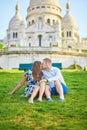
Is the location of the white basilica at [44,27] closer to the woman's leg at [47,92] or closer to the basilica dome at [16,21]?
the basilica dome at [16,21]

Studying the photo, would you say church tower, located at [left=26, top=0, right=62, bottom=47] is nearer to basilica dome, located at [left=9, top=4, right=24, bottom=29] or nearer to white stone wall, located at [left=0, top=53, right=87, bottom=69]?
basilica dome, located at [left=9, top=4, right=24, bottom=29]

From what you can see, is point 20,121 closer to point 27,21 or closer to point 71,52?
point 71,52

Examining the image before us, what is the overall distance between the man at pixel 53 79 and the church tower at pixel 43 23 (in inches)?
1989

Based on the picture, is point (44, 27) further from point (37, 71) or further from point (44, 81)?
point (44, 81)

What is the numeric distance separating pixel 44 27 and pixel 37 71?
57137 millimetres

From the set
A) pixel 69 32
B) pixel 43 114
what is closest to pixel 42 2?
pixel 69 32

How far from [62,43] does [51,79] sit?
198 ft

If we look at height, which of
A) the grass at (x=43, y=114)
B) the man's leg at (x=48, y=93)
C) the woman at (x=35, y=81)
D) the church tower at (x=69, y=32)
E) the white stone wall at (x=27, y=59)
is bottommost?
the white stone wall at (x=27, y=59)

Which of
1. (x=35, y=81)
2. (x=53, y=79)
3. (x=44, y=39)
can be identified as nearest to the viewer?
(x=53, y=79)

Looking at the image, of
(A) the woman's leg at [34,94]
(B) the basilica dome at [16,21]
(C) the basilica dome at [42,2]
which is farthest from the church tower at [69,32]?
(A) the woman's leg at [34,94]

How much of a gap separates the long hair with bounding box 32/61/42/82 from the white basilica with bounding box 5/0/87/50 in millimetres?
54900

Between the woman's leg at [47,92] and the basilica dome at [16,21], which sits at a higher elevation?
the basilica dome at [16,21]

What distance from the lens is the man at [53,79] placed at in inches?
376

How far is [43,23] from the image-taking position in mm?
66250
